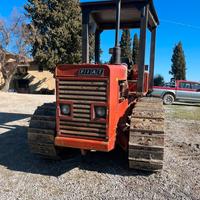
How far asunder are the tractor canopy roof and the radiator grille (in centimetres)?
198

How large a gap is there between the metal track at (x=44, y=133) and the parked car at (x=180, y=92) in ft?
45.2

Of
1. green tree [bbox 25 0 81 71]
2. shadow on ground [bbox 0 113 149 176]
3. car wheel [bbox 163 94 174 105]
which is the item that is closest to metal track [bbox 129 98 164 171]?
Result: shadow on ground [bbox 0 113 149 176]

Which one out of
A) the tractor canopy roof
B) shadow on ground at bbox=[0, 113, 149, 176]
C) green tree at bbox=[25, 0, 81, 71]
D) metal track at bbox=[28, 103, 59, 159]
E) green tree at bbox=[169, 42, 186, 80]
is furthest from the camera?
green tree at bbox=[169, 42, 186, 80]

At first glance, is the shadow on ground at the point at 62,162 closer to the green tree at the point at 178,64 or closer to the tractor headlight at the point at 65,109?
the tractor headlight at the point at 65,109

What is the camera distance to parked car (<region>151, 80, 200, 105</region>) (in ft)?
57.3

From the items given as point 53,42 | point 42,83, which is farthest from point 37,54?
point 42,83

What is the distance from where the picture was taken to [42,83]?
31.2 m

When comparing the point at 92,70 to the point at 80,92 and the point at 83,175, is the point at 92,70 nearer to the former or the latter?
the point at 80,92

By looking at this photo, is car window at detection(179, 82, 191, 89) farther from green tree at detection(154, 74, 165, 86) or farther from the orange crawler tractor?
the orange crawler tractor

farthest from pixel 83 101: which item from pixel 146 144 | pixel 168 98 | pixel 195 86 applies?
pixel 195 86

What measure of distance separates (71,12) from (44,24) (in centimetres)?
286

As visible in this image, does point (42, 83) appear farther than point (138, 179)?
Yes

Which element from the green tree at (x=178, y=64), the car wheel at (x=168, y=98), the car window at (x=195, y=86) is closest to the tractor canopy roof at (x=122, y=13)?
the car wheel at (x=168, y=98)

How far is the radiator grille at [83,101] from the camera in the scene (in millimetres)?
3762
